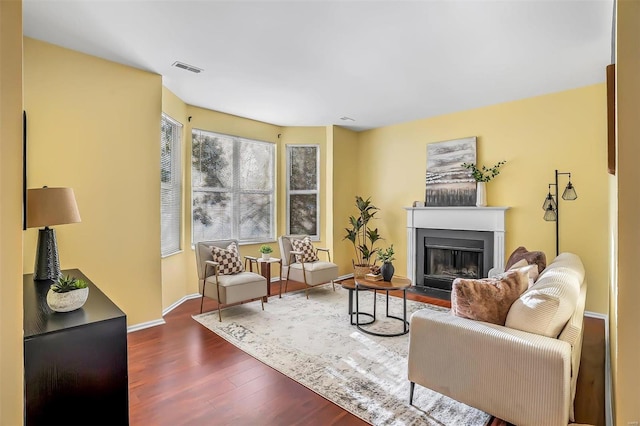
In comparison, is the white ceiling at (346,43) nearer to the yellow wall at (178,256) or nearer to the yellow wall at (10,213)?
the yellow wall at (178,256)

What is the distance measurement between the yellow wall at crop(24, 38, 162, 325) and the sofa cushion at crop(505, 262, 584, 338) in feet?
11.4

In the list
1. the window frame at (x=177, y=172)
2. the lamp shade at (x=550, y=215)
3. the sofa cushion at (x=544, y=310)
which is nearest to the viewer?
the sofa cushion at (x=544, y=310)

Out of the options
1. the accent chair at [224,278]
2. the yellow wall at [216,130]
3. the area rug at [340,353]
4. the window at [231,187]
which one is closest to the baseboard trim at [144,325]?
the area rug at [340,353]

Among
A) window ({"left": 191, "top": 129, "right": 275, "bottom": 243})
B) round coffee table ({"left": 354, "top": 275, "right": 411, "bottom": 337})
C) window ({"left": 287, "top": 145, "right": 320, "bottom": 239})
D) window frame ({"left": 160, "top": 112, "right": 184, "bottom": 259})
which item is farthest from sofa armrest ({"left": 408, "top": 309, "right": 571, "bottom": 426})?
window ({"left": 287, "top": 145, "right": 320, "bottom": 239})

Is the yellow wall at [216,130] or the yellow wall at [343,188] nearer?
the yellow wall at [216,130]

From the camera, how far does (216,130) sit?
5.08m

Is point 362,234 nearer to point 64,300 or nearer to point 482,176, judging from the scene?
point 482,176

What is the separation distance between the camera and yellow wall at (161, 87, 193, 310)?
4.12m

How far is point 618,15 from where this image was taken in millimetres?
1285

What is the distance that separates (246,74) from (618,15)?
3.11 metres

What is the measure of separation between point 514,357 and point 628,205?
0.92m

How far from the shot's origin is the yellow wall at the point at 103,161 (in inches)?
114

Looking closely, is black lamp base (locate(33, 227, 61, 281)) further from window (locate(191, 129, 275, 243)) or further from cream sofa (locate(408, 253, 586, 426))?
cream sofa (locate(408, 253, 586, 426))

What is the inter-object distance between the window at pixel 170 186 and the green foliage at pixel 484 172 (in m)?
4.19
